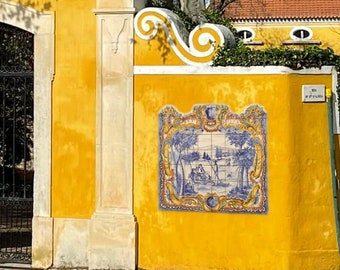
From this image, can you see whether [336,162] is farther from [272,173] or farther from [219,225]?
[219,225]

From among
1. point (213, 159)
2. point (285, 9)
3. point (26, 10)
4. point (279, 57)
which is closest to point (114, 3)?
point (26, 10)

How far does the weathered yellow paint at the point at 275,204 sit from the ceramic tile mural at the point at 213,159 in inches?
4.1

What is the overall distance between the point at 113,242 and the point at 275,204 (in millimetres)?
2304

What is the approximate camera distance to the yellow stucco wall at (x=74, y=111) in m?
9.35

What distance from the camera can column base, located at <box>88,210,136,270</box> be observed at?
9.02m

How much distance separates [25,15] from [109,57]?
1.46m

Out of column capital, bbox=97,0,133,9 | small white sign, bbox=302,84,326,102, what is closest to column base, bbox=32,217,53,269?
column capital, bbox=97,0,133,9

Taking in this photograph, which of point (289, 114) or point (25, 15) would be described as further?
point (25, 15)

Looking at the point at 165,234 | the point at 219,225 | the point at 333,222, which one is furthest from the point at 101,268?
the point at 333,222

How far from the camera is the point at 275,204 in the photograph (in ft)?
27.9

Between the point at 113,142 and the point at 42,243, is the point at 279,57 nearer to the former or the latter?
the point at 113,142

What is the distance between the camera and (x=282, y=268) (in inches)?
332

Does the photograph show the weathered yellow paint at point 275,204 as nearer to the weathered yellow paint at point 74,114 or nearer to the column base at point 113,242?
the column base at point 113,242

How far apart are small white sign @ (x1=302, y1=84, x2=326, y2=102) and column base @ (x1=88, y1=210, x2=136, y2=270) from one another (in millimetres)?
2877
